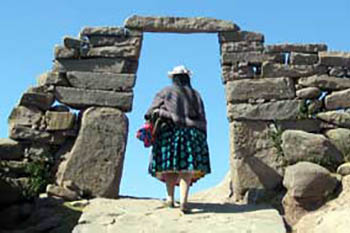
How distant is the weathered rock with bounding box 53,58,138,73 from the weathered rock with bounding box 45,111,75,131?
70 cm

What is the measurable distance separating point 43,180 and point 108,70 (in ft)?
6.13

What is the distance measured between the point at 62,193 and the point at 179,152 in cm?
174

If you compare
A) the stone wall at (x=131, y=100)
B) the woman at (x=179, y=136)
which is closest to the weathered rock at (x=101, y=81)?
the stone wall at (x=131, y=100)

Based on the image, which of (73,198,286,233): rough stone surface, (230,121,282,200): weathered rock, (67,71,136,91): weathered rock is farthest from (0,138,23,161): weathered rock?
(230,121,282,200): weathered rock

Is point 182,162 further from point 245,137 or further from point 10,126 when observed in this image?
point 10,126

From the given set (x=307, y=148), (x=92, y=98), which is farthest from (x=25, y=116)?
(x=307, y=148)

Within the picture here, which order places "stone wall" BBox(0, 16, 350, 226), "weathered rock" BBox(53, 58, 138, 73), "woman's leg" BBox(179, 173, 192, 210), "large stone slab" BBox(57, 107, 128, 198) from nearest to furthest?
"woman's leg" BBox(179, 173, 192, 210) → "large stone slab" BBox(57, 107, 128, 198) → "stone wall" BBox(0, 16, 350, 226) → "weathered rock" BBox(53, 58, 138, 73)

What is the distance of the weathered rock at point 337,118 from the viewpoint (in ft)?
31.5

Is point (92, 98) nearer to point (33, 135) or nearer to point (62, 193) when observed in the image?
point (33, 135)

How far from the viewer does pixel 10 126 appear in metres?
9.36

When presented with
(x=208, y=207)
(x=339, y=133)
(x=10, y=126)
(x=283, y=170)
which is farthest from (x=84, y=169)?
(x=339, y=133)

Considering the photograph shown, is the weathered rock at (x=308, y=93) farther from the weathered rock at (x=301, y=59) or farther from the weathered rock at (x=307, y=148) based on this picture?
the weathered rock at (x=307, y=148)

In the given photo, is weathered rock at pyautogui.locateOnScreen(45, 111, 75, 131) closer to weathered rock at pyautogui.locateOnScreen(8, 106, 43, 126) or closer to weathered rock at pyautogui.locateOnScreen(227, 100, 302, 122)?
weathered rock at pyautogui.locateOnScreen(8, 106, 43, 126)

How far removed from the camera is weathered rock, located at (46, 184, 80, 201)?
8.69 meters
